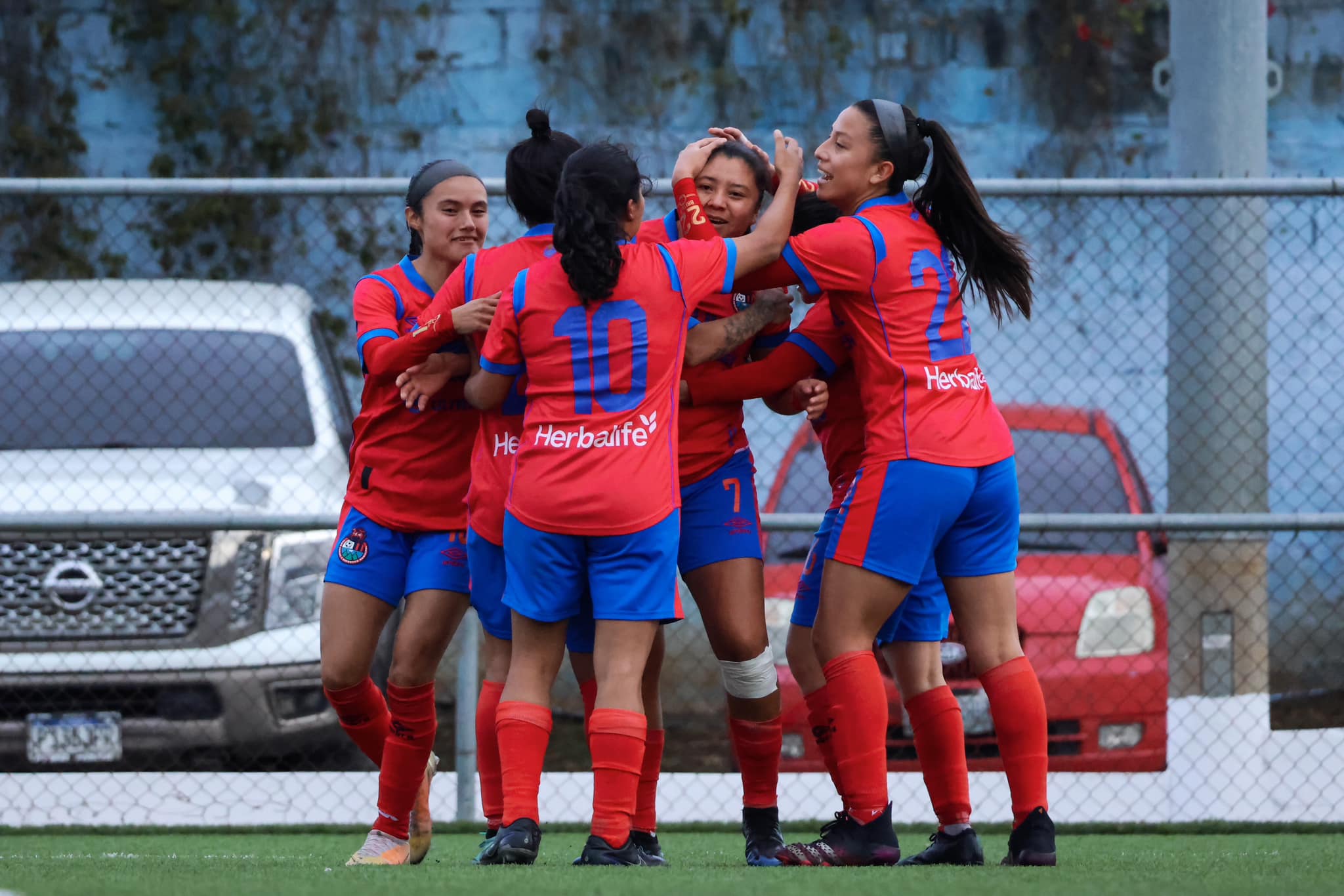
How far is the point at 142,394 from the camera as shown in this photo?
6.35m

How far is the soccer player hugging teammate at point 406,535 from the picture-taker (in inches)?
171

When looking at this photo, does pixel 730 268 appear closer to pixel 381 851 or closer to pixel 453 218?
pixel 453 218

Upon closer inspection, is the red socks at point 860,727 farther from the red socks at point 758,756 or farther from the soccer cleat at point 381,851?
the soccer cleat at point 381,851

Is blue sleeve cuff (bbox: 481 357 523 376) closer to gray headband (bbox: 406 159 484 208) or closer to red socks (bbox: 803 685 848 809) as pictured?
gray headband (bbox: 406 159 484 208)

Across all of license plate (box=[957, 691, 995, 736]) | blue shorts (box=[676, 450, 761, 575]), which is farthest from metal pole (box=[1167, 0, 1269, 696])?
blue shorts (box=[676, 450, 761, 575])

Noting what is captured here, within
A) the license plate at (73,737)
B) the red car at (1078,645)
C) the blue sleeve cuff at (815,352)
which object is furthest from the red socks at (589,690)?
the license plate at (73,737)

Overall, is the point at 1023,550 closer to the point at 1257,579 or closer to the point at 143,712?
the point at 1257,579

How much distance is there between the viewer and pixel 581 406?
12.5 feet

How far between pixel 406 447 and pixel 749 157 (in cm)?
113

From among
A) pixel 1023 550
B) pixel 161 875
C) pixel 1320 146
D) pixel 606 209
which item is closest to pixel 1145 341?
pixel 1320 146

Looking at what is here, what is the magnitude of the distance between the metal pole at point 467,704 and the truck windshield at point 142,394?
3.36 ft

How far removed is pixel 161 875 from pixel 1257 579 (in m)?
3.83

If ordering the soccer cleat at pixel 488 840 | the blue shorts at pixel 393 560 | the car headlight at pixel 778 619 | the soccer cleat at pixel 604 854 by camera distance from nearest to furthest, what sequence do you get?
the soccer cleat at pixel 604 854
the soccer cleat at pixel 488 840
the blue shorts at pixel 393 560
the car headlight at pixel 778 619

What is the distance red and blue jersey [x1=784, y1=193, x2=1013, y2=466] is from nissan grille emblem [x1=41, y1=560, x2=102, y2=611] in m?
3.10
